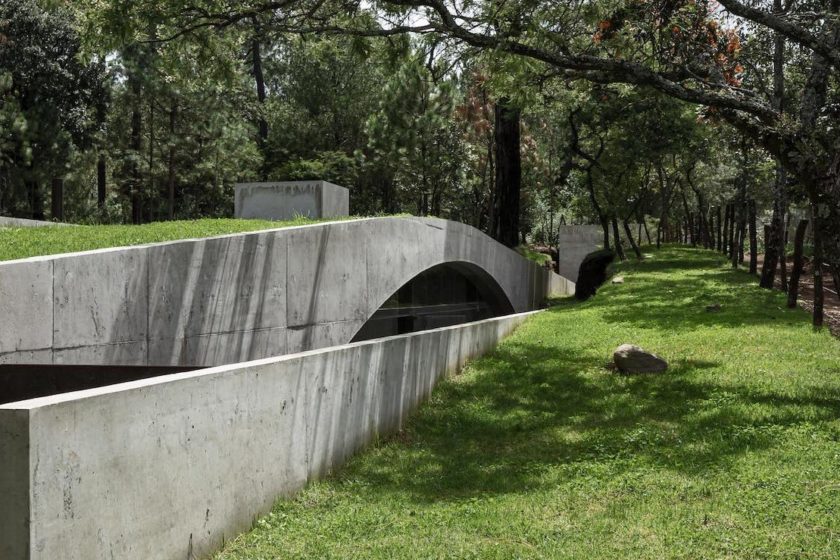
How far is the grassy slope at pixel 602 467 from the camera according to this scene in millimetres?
5309

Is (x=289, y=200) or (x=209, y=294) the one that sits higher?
(x=289, y=200)

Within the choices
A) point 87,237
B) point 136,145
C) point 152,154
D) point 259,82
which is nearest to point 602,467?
point 87,237

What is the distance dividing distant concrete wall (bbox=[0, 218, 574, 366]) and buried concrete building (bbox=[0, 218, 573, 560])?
2 cm

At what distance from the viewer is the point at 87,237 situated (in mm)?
10555

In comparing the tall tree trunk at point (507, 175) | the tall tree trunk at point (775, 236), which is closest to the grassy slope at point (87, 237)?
the tall tree trunk at point (775, 236)

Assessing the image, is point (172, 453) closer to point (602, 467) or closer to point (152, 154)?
point (602, 467)

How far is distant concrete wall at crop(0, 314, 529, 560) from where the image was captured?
12.3 ft

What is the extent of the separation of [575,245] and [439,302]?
1797 cm

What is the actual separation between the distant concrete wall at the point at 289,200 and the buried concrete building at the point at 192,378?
2.23 metres

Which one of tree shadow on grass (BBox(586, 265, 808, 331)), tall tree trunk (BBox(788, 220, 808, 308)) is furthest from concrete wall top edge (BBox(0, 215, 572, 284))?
tall tree trunk (BBox(788, 220, 808, 308))

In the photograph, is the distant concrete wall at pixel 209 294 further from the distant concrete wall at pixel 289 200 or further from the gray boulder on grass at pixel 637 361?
the gray boulder on grass at pixel 637 361

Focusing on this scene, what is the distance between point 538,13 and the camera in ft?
37.5

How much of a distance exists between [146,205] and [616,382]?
30.2 m

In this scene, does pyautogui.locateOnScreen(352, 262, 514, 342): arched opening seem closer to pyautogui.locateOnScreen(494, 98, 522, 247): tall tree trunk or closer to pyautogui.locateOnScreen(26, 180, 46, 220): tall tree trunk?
pyautogui.locateOnScreen(494, 98, 522, 247): tall tree trunk
